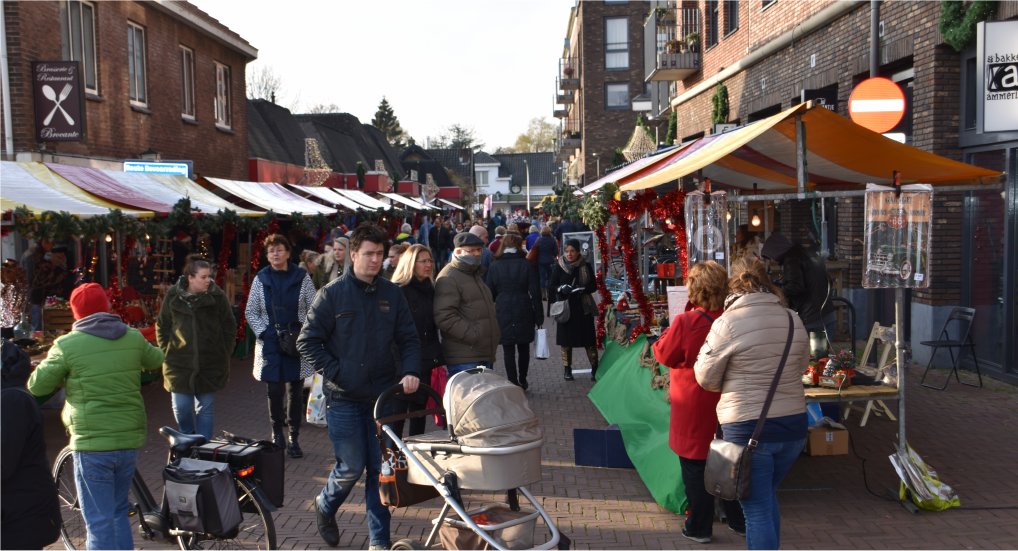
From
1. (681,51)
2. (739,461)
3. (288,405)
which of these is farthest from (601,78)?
(739,461)

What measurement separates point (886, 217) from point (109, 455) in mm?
5395

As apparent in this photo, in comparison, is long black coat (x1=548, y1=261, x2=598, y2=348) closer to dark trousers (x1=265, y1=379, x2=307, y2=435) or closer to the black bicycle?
dark trousers (x1=265, y1=379, x2=307, y2=435)

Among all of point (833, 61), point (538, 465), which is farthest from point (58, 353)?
point (833, 61)

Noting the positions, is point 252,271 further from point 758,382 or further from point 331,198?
point 758,382

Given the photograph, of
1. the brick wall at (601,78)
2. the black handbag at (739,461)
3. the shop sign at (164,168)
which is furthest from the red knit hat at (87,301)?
the brick wall at (601,78)

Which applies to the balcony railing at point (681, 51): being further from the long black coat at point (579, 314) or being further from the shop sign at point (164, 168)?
the long black coat at point (579, 314)

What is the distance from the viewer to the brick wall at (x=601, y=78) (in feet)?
155

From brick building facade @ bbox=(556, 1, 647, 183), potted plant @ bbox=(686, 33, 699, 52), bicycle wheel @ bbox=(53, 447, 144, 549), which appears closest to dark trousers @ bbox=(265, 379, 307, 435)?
bicycle wheel @ bbox=(53, 447, 144, 549)

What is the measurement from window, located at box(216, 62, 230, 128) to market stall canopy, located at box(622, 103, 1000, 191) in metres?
15.0

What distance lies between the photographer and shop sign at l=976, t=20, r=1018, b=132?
27.1 feet

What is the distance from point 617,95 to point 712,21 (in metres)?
25.5

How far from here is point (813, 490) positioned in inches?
269

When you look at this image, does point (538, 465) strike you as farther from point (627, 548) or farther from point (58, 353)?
point (58, 353)

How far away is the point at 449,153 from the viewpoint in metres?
98.7
